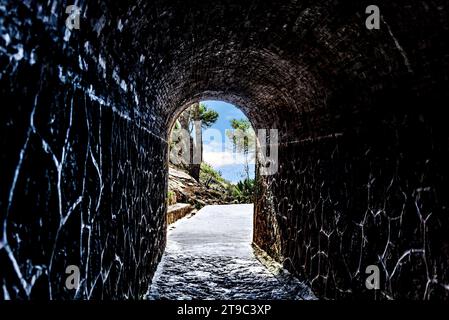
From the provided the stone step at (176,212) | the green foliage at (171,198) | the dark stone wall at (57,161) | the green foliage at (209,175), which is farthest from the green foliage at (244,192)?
the dark stone wall at (57,161)

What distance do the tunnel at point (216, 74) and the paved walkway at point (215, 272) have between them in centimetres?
52

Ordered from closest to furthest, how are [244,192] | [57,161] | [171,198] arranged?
[57,161]
[171,198]
[244,192]

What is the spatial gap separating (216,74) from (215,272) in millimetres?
3636

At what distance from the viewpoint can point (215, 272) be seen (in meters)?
6.71

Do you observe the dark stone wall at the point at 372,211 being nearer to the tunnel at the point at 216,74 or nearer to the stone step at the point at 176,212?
the tunnel at the point at 216,74

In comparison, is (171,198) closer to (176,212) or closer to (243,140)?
(176,212)

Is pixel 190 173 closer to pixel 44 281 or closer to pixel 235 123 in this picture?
pixel 235 123

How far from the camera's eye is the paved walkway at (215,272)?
5547 millimetres

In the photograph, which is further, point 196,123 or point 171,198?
point 196,123

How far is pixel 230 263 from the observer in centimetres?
740

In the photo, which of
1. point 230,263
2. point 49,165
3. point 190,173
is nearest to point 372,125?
point 49,165

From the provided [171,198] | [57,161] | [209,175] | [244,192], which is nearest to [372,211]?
[57,161]

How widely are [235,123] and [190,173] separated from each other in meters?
7.60

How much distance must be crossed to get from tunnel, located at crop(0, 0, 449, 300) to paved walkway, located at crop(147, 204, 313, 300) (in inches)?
20.5
